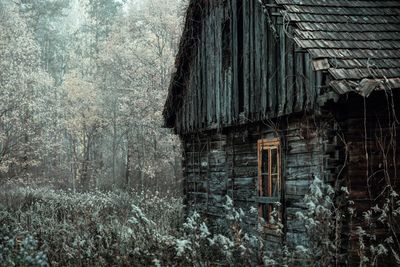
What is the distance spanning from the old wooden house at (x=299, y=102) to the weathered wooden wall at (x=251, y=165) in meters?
0.02

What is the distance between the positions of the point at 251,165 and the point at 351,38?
12.7ft

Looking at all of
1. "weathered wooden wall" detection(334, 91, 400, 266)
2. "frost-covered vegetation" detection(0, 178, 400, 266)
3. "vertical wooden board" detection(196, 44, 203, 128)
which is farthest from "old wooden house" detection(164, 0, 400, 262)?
"frost-covered vegetation" detection(0, 178, 400, 266)

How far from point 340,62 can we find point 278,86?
78.1 inches

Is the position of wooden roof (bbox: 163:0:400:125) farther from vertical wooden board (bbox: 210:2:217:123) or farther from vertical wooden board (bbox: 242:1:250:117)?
vertical wooden board (bbox: 210:2:217:123)

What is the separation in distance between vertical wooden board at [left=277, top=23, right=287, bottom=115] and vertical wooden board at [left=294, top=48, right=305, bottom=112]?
1.40 feet

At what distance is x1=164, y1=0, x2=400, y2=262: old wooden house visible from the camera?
29.0ft

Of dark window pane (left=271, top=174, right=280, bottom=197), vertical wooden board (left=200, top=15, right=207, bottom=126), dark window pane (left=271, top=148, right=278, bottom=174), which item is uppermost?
vertical wooden board (left=200, top=15, right=207, bottom=126)

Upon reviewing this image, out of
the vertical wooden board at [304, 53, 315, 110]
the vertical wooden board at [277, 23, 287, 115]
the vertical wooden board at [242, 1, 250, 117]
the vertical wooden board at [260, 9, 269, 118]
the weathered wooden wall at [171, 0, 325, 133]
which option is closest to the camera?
the vertical wooden board at [304, 53, 315, 110]

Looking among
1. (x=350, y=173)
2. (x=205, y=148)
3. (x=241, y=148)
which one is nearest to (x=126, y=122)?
(x=205, y=148)

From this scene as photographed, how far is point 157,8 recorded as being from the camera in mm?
29828

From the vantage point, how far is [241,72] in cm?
1259

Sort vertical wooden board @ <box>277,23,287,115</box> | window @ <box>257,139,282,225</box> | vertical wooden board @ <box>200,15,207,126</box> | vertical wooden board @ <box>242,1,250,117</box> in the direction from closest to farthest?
vertical wooden board @ <box>277,23,287,115</box> < window @ <box>257,139,282,225</box> < vertical wooden board @ <box>242,1,250,117</box> < vertical wooden board @ <box>200,15,207,126</box>

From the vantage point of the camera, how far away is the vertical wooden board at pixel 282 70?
1022cm

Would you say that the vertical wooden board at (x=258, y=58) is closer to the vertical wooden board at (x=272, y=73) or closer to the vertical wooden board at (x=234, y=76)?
the vertical wooden board at (x=272, y=73)
